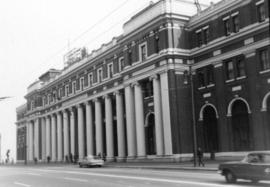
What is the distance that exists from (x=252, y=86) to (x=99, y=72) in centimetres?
2844

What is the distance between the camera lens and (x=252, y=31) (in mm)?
36750

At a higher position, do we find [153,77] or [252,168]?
[153,77]

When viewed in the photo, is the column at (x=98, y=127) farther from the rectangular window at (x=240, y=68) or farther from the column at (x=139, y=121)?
the rectangular window at (x=240, y=68)

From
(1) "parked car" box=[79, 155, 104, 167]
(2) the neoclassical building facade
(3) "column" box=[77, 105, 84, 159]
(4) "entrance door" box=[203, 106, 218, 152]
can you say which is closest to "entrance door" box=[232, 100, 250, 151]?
(2) the neoclassical building facade

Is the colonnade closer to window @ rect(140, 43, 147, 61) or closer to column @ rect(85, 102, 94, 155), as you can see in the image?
column @ rect(85, 102, 94, 155)

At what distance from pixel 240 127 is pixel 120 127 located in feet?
60.5

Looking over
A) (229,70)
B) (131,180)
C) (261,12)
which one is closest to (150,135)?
(229,70)

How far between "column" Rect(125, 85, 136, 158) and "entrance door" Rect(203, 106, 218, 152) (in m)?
9.61

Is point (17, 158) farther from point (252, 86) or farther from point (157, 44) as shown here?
point (252, 86)

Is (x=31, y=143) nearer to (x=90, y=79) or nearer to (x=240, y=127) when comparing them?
(x=90, y=79)

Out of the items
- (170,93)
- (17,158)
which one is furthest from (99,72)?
(17,158)

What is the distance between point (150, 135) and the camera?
4825 cm

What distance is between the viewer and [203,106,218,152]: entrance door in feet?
140

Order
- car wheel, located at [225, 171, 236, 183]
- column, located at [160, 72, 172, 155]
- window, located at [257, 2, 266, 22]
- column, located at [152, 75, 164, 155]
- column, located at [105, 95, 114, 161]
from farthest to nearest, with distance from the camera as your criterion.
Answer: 1. column, located at [105, 95, 114, 161]
2. column, located at [152, 75, 164, 155]
3. column, located at [160, 72, 172, 155]
4. window, located at [257, 2, 266, 22]
5. car wheel, located at [225, 171, 236, 183]
